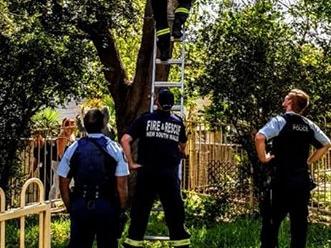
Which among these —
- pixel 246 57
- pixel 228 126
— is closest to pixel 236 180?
pixel 228 126

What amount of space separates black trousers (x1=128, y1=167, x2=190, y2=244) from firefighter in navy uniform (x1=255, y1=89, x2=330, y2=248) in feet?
2.79

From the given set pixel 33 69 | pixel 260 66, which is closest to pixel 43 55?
pixel 33 69

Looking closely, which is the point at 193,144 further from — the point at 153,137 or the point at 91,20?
the point at 153,137

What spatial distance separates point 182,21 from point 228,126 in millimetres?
2710

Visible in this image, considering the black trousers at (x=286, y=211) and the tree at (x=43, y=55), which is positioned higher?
the tree at (x=43, y=55)

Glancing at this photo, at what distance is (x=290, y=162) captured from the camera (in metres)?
5.84

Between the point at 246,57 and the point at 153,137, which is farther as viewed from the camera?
the point at 246,57

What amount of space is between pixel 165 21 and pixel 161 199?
241 cm

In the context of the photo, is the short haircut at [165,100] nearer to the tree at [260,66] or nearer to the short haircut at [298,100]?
the short haircut at [298,100]

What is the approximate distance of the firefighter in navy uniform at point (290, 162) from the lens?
5836 millimetres

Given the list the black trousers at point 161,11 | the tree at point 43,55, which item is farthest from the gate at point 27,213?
the black trousers at point 161,11

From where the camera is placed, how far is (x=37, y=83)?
8008 millimetres

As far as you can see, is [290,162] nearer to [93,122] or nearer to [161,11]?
[93,122]

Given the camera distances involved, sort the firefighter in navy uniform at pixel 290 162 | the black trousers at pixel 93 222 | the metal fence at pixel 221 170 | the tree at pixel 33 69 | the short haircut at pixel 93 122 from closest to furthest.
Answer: the black trousers at pixel 93 222 → the short haircut at pixel 93 122 → the firefighter in navy uniform at pixel 290 162 → the tree at pixel 33 69 → the metal fence at pixel 221 170
